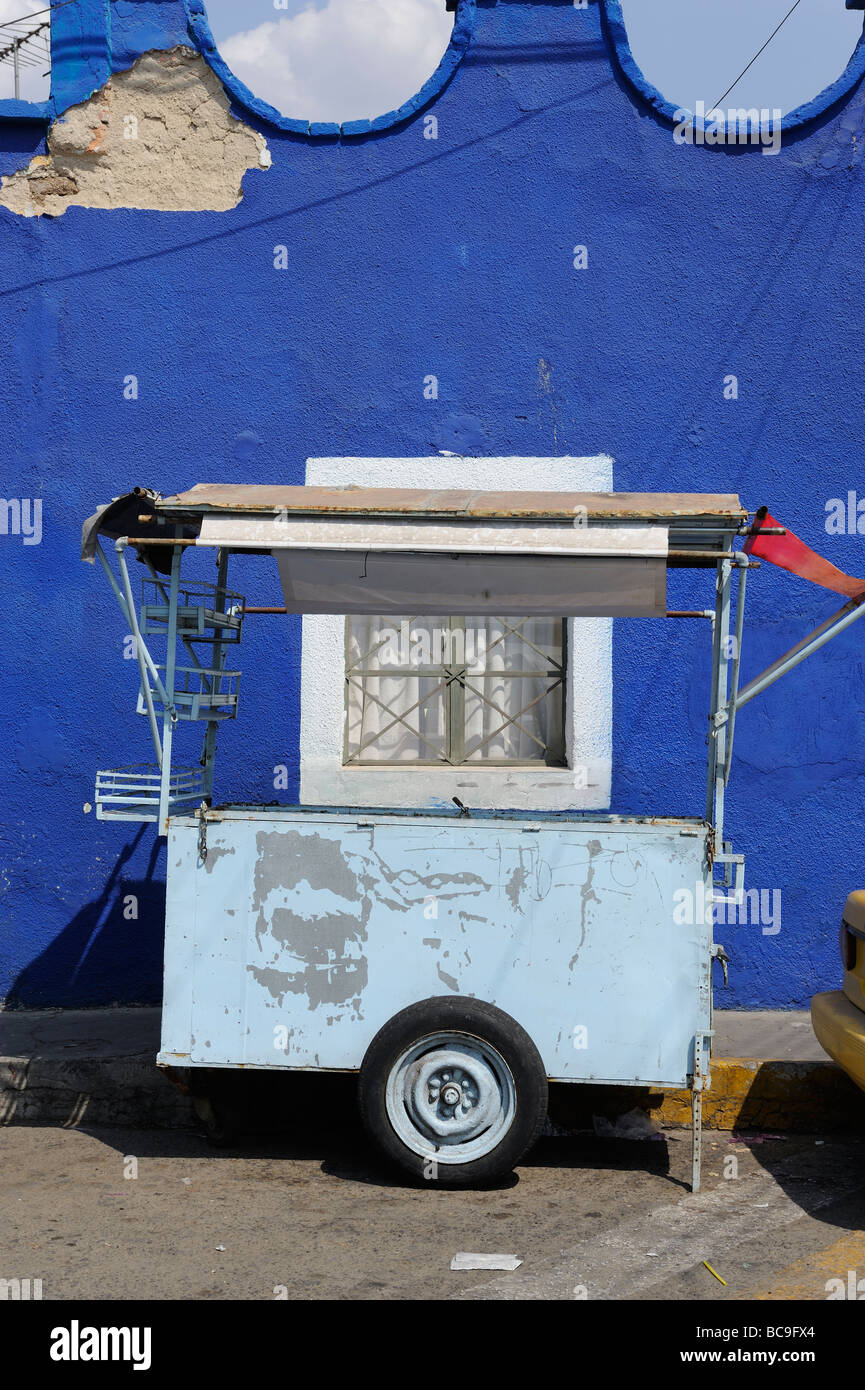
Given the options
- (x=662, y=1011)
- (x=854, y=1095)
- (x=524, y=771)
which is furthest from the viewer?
(x=524, y=771)

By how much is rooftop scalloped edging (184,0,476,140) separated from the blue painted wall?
2 centimetres

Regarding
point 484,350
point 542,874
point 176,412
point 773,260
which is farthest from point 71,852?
point 773,260

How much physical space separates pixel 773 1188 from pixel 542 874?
1.53m

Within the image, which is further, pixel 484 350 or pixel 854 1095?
pixel 484 350

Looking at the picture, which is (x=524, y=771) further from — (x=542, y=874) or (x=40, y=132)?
(x=40, y=132)

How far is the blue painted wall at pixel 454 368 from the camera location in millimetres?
7105

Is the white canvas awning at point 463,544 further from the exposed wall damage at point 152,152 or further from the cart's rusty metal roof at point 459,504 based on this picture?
the exposed wall damage at point 152,152

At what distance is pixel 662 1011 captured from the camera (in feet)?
16.7

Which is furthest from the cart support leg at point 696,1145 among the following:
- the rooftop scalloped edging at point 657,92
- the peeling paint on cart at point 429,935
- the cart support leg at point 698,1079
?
the rooftop scalloped edging at point 657,92

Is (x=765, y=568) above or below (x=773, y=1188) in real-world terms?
above

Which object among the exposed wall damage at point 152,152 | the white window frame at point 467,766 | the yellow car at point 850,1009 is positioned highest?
the exposed wall damage at point 152,152

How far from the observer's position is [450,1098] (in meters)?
5.04

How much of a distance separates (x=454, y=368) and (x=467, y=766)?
2201mm

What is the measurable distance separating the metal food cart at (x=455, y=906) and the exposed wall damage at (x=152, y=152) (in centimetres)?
284
